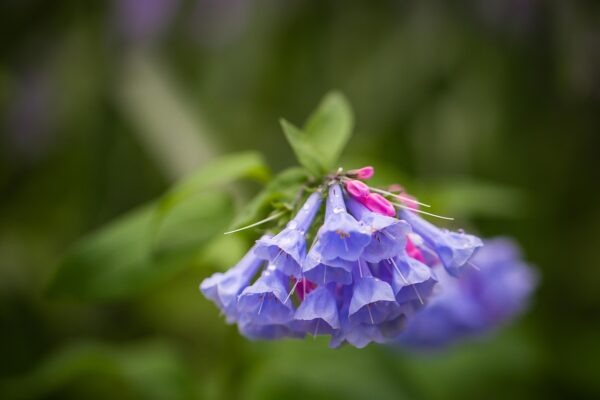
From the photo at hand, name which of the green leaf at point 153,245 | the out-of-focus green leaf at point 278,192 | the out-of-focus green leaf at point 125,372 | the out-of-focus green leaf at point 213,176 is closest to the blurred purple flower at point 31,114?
the out-of-focus green leaf at point 125,372

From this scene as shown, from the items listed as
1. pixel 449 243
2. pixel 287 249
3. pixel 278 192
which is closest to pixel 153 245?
pixel 278 192

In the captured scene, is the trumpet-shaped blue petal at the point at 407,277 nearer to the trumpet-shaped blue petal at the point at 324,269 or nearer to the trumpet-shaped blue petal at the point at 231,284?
the trumpet-shaped blue petal at the point at 324,269

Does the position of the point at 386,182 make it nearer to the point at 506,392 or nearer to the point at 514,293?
the point at 514,293

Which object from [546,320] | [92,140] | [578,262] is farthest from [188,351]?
[578,262]

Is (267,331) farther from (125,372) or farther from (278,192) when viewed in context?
(125,372)

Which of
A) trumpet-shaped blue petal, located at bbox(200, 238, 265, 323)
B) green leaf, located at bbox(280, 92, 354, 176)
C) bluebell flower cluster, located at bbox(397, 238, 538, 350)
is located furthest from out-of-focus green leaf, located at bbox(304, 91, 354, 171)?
bluebell flower cluster, located at bbox(397, 238, 538, 350)

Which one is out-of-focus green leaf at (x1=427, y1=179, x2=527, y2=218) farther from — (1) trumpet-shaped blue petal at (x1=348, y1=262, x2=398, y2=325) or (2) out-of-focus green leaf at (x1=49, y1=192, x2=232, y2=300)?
(1) trumpet-shaped blue petal at (x1=348, y1=262, x2=398, y2=325)
